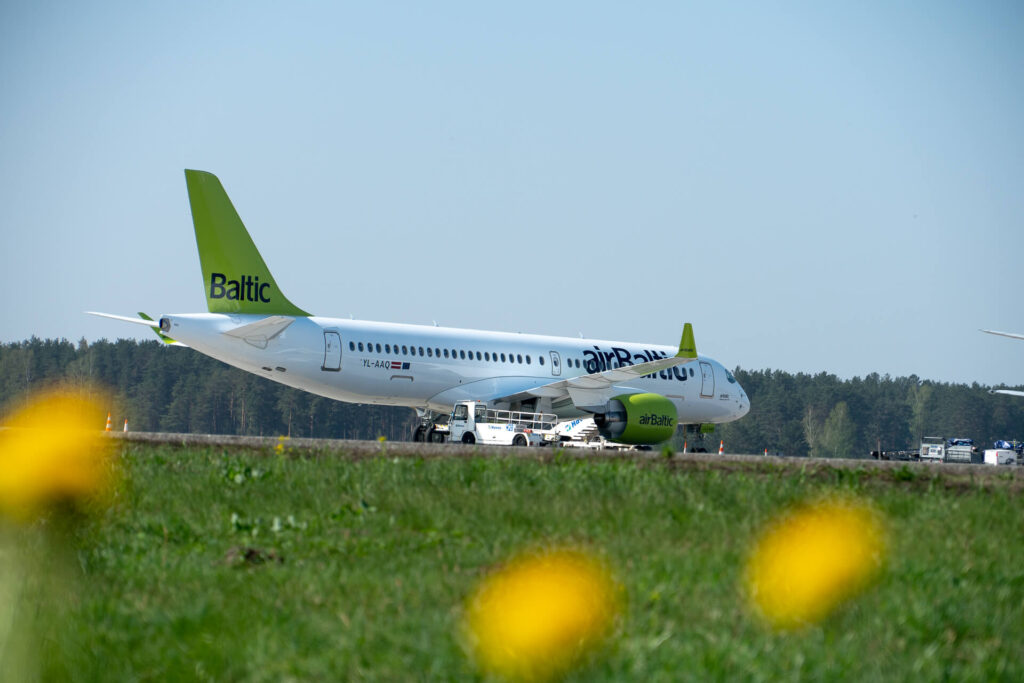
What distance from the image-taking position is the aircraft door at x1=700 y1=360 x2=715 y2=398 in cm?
4225

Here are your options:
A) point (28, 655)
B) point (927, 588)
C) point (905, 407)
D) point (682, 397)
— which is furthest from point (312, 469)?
point (905, 407)

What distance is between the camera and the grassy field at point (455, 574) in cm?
729

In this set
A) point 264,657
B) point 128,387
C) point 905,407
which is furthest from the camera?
point 905,407

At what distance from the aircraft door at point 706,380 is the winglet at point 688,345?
735 cm

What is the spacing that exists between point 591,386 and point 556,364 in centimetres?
193

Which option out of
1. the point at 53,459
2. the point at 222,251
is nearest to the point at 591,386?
the point at 222,251

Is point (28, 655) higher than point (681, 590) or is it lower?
lower

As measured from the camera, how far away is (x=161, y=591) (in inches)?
351

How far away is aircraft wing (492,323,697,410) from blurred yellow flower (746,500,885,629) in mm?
25284

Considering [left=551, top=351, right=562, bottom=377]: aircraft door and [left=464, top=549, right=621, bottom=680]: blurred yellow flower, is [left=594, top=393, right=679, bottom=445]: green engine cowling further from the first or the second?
[left=464, top=549, right=621, bottom=680]: blurred yellow flower

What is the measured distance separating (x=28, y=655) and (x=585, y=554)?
4070 millimetres

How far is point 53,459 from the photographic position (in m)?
13.8

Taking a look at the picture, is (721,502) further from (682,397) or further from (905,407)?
(905,407)

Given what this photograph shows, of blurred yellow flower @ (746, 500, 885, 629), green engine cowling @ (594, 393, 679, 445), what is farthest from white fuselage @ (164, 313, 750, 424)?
blurred yellow flower @ (746, 500, 885, 629)
